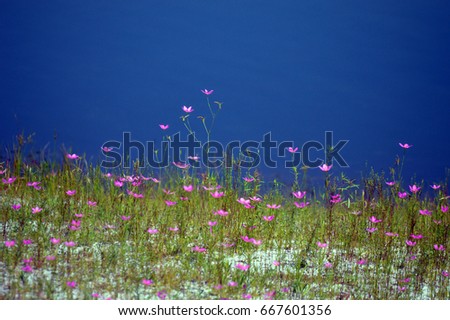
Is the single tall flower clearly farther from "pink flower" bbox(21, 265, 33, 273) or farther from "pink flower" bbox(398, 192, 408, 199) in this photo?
"pink flower" bbox(21, 265, 33, 273)

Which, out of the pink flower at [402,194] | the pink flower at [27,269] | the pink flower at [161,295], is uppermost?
the pink flower at [402,194]

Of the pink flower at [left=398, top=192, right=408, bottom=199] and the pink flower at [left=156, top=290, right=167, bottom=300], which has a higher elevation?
the pink flower at [left=398, top=192, right=408, bottom=199]

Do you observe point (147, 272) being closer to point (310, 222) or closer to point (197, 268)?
point (197, 268)

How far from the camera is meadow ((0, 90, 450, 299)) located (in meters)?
3.86

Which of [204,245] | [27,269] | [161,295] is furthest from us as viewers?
[204,245]

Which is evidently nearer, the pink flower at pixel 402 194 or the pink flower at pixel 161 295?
the pink flower at pixel 161 295

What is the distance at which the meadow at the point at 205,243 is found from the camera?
12.7ft

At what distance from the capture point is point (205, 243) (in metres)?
4.61

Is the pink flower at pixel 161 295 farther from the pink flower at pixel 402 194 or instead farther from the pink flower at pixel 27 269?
the pink flower at pixel 402 194

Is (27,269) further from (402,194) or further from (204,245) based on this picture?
(402,194)

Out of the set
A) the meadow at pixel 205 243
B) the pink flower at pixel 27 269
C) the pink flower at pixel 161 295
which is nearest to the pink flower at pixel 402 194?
the meadow at pixel 205 243

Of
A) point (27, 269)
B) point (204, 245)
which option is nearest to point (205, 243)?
point (204, 245)

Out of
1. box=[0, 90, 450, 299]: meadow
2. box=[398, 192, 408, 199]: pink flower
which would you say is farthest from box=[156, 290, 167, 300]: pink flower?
box=[398, 192, 408, 199]: pink flower

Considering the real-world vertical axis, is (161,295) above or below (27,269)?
below
